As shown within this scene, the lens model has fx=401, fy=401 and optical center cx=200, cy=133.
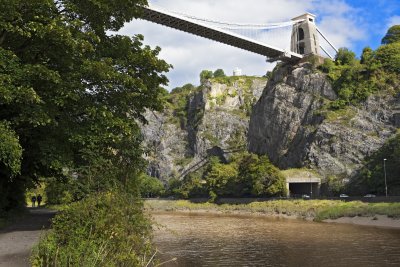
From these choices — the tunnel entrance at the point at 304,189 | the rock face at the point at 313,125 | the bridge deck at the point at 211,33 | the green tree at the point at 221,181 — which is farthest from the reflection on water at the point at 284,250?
the green tree at the point at 221,181

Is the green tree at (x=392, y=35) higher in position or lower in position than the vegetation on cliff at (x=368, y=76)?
higher

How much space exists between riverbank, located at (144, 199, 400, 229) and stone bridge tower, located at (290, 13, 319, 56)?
174ft

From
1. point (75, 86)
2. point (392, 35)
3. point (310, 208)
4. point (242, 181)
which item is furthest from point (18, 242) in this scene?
point (392, 35)

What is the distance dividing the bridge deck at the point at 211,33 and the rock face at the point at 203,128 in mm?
50014

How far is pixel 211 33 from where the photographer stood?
88.0 metres

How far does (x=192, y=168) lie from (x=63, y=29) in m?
140

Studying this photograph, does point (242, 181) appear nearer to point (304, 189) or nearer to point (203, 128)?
point (304, 189)

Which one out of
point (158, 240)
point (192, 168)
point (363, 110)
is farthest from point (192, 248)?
point (192, 168)

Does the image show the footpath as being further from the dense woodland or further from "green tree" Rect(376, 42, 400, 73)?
"green tree" Rect(376, 42, 400, 73)

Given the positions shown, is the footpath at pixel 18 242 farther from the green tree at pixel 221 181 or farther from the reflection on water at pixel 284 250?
the green tree at pixel 221 181

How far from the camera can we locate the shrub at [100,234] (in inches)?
413

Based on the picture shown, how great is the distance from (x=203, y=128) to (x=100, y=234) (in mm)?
147600

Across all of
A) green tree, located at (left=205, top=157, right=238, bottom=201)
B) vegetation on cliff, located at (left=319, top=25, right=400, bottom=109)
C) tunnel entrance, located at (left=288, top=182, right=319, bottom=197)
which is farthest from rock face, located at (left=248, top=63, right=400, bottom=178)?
green tree, located at (left=205, top=157, right=238, bottom=201)

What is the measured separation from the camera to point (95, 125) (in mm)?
19547
